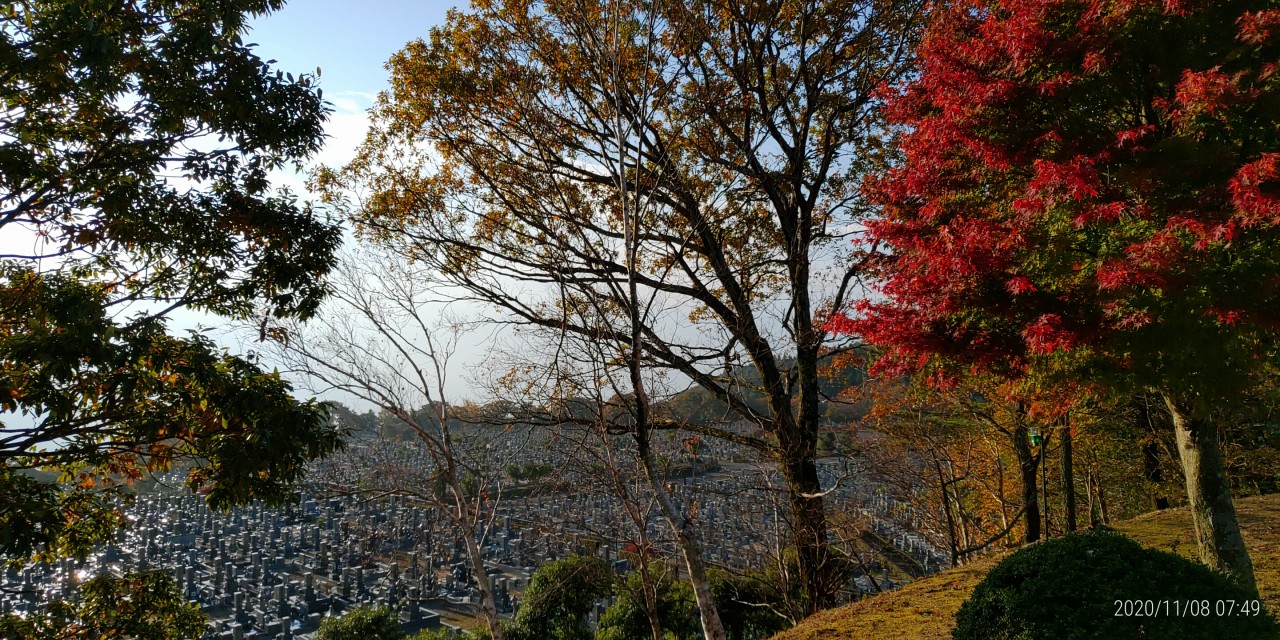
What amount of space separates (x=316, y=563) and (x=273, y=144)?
80.5 ft

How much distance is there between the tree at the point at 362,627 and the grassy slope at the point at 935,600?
369 inches

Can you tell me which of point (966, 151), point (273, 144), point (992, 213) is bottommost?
point (992, 213)

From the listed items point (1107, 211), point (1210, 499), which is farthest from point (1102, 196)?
point (1210, 499)

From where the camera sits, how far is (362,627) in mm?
11492

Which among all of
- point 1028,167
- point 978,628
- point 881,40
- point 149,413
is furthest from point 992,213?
point 149,413

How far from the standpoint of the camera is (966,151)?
446 cm

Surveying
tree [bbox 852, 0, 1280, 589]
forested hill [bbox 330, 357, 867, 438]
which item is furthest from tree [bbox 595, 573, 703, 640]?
tree [bbox 852, 0, 1280, 589]

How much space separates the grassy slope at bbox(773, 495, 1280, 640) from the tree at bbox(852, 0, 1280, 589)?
6.91 ft

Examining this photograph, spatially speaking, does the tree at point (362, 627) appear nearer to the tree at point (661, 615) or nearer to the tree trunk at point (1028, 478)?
the tree at point (661, 615)

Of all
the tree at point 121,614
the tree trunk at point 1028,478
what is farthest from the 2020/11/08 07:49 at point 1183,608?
the tree trunk at point 1028,478

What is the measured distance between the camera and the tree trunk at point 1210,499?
4414 mm

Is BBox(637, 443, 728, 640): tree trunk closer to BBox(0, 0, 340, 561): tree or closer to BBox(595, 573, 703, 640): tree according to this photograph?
BBox(0, 0, 340, 561): tree

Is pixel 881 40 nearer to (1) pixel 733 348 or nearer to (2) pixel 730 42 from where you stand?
(2) pixel 730 42

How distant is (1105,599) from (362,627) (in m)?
A: 12.6
